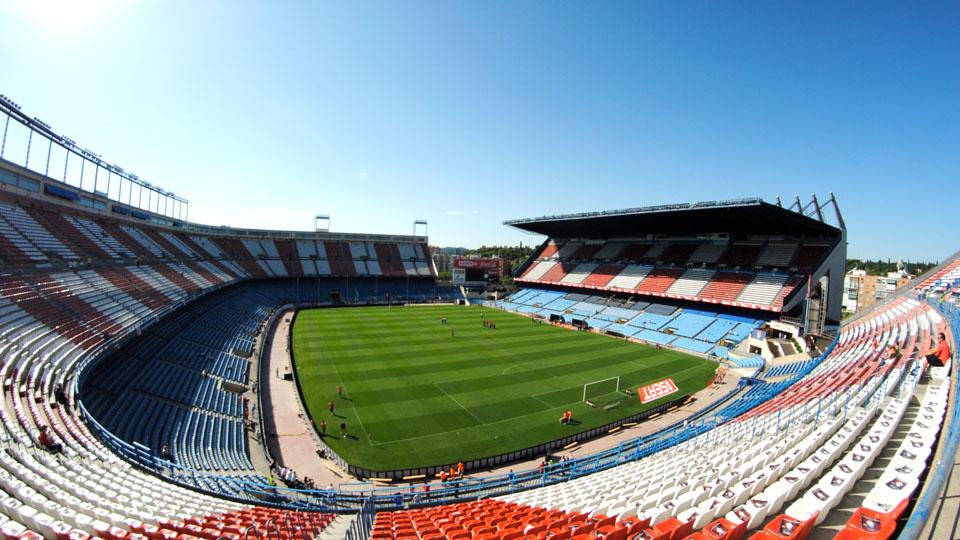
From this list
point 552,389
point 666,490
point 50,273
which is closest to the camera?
point 666,490

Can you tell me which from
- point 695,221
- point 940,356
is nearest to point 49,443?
point 940,356

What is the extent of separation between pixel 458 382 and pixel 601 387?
868cm

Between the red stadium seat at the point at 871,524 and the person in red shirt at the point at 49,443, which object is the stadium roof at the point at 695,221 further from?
the person in red shirt at the point at 49,443

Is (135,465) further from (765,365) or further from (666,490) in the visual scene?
(765,365)

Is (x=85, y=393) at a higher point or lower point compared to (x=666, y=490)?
lower

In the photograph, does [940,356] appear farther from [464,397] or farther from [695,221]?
[695,221]

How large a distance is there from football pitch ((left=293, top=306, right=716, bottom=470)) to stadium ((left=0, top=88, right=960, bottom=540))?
7.4 inches

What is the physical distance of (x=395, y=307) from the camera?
2232 inches

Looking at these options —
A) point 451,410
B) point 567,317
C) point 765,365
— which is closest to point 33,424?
point 451,410

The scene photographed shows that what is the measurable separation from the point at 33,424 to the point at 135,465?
281cm

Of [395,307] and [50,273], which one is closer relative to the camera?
[50,273]

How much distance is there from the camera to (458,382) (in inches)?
1004

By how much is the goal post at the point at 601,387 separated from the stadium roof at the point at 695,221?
22558mm

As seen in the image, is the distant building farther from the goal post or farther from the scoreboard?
the goal post
